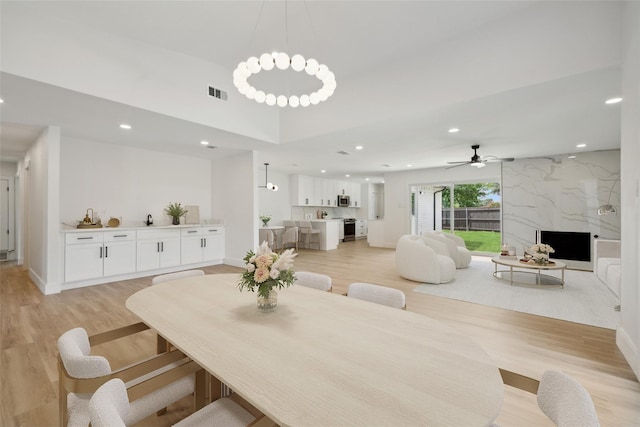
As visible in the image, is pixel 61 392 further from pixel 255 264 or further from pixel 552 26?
pixel 552 26

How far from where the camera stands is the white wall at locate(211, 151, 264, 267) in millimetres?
5750

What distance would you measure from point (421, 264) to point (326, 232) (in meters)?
4.26

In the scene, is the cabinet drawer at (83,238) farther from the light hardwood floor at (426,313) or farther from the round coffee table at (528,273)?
the round coffee table at (528,273)

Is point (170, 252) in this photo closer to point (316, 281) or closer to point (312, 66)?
point (316, 281)

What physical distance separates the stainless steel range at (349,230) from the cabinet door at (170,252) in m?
Result: 6.62

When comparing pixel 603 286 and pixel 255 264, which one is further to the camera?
pixel 603 286

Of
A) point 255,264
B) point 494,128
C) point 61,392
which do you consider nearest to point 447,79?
point 494,128

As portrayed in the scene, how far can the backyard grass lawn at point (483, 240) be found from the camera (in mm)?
Result: 7488

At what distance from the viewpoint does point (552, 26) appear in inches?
104

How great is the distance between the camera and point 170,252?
5.43 m

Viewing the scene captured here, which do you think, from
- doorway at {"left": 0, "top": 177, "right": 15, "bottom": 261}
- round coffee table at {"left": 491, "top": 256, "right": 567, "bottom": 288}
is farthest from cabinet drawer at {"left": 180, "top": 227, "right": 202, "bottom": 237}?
round coffee table at {"left": 491, "top": 256, "right": 567, "bottom": 288}

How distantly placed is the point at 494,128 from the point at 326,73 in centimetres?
335

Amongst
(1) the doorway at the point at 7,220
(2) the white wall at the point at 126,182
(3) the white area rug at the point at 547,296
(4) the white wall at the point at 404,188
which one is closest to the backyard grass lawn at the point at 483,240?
(4) the white wall at the point at 404,188

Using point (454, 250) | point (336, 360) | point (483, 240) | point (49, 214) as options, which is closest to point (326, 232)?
point (454, 250)
